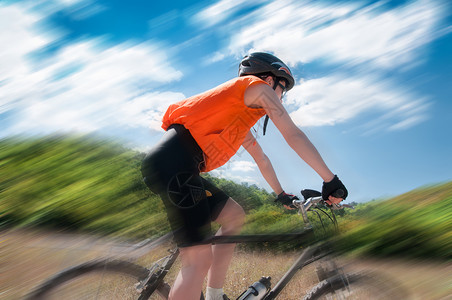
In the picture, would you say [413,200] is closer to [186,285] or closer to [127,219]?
[186,285]

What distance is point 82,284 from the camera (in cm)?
222

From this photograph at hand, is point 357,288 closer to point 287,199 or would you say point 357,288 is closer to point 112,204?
point 287,199

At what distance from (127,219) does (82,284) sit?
6.89 feet

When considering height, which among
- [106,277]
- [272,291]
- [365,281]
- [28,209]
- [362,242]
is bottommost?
[362,242]

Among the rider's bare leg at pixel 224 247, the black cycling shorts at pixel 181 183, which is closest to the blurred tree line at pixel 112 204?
the rider's bare leg at pixel 224 247

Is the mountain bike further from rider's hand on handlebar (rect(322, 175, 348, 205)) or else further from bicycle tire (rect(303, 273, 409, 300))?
rider's hand on handlebar (rect(322, 175, 348, 205))

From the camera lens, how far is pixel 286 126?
1887 millimetres

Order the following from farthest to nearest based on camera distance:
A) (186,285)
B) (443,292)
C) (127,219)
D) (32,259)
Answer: (127,219)
(32,259)
(443,292)
(186,285)

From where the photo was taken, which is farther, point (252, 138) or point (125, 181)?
point (125, 181)

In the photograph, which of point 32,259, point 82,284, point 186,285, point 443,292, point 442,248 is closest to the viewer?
point 186,285

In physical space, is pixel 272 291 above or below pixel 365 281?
above

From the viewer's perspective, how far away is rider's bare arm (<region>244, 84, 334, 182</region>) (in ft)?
5.87

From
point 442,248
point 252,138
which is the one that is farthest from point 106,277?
point 442,248

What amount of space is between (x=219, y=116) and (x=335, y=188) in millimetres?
814
